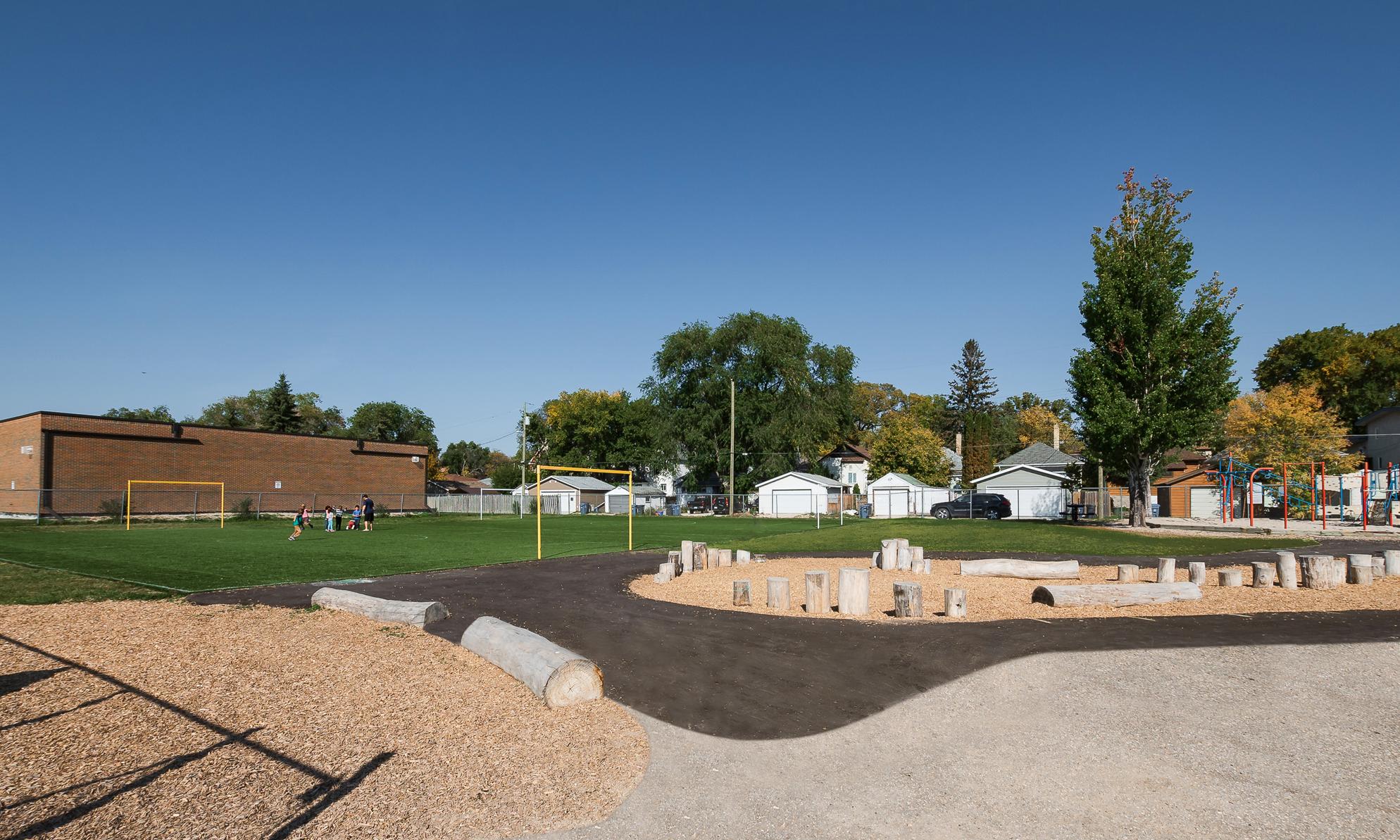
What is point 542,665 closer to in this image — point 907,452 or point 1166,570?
point 1166,570

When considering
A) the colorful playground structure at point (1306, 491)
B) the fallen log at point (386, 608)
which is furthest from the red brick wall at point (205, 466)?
the colorful playground structure at point (1306, 491)

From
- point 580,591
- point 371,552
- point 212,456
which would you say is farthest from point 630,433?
point 580,591

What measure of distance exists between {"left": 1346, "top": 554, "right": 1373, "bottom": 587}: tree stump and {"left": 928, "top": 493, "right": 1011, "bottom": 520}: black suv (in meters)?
35.3

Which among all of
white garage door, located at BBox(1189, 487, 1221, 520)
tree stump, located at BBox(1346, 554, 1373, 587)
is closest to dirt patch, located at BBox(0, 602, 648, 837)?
tree stump, located at BBox(1346, 554, 1373, 587)

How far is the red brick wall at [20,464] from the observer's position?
39.9 meters

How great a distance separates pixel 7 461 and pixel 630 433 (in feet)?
180

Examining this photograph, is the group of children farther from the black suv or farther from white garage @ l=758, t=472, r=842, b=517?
the black suv

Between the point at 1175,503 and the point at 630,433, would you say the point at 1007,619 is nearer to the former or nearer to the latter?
the point at 1175,503

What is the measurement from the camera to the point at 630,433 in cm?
8881

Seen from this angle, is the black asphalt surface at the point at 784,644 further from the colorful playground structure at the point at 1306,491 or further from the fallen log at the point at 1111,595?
the colorful playground structure at the point at 1306,491

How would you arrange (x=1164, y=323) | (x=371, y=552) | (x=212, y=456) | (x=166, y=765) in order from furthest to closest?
(x=212, y=456)
(x=1164, y=323)
(x=371, y=552)
(x=166, y=765)

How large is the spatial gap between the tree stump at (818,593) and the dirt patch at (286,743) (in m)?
5.06

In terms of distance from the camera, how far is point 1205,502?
54594 mm

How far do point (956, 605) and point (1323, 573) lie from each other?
804 cm
